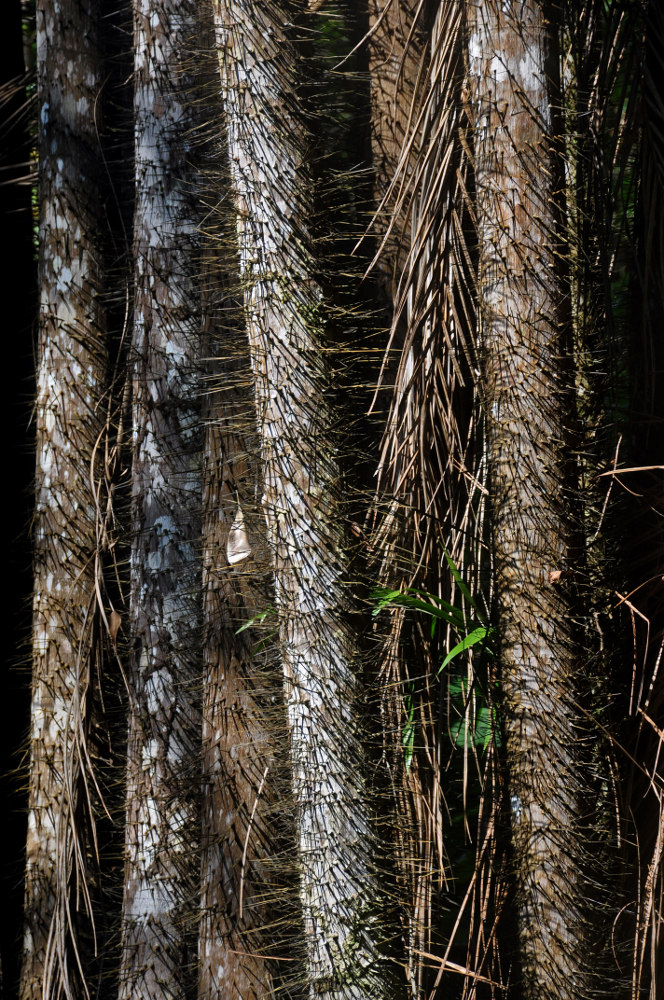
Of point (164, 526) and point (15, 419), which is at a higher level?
point (15, 419)

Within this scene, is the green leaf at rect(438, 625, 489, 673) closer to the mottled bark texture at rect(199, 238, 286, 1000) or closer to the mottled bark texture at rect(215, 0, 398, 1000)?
the mottled bark texture at rect(215, 0, 398, 1000)

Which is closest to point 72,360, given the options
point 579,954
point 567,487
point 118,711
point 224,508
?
point 224,508

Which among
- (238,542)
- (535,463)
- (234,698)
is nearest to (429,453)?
(535,463)

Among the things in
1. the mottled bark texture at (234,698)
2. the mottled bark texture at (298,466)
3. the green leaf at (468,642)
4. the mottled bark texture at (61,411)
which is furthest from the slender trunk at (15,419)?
the green leaf at (468,642)

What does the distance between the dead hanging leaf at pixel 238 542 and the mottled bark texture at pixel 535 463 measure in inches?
12.7

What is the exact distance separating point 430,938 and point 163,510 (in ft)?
2.07

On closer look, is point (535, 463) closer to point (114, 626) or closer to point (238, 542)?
point (238, 542)

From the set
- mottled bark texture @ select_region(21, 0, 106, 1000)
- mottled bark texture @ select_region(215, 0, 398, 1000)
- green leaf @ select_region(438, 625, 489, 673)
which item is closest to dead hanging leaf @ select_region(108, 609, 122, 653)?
mottled bark texture @ select_region(21, 0, 106, 1000)

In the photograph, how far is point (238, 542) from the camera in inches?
40.6

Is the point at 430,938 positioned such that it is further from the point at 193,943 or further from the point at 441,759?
the point at 193,943

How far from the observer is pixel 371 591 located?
3.23 feet

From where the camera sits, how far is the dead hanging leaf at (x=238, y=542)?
102cm

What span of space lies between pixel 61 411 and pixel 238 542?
0.36 m

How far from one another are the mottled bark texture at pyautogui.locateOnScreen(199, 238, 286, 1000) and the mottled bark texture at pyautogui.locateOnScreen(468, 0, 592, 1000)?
0.30 meters
